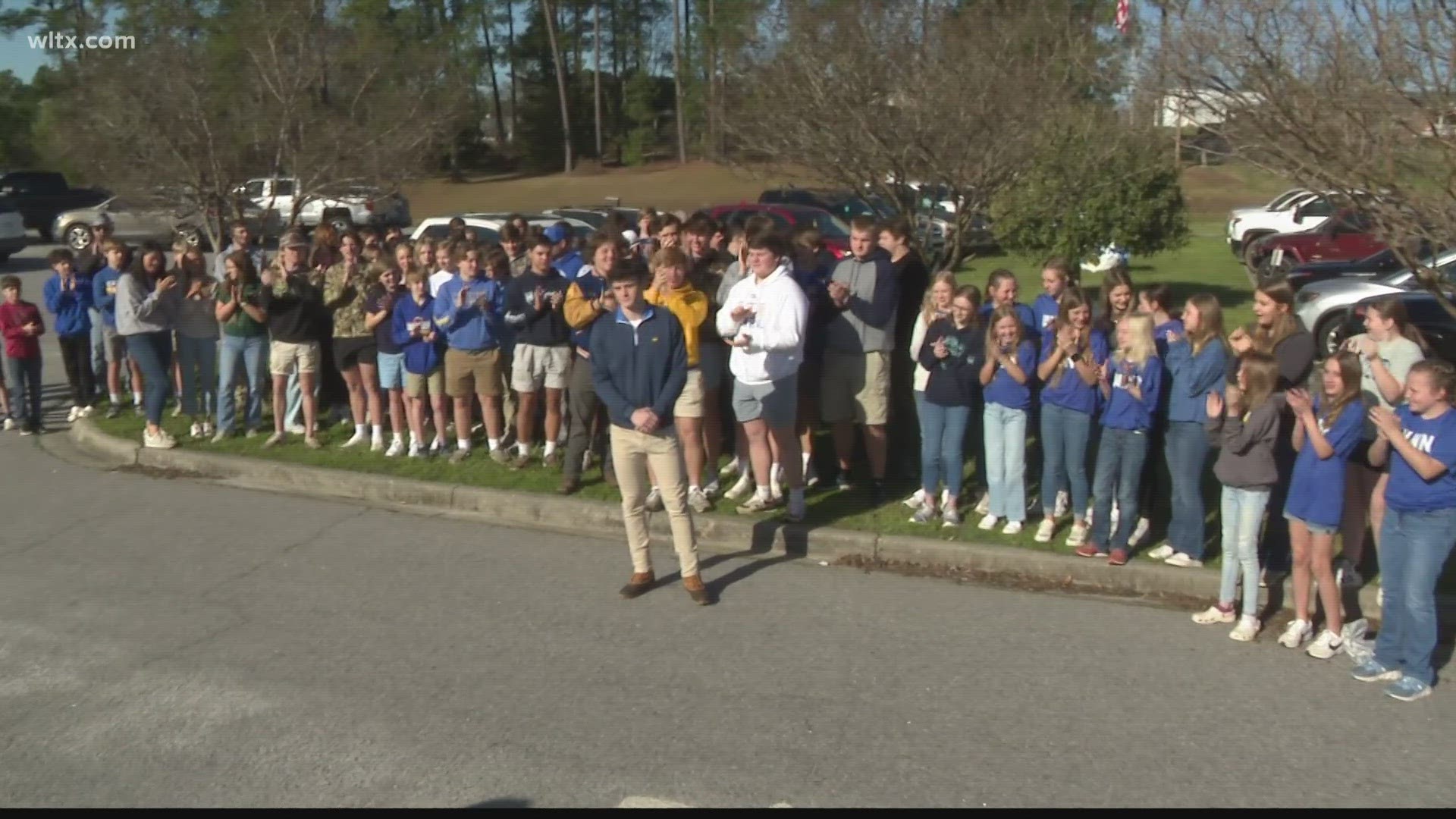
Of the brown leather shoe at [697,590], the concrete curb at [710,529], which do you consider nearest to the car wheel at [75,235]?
the concrete curb at [710,529]

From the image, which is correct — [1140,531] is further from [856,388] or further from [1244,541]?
[856,388]

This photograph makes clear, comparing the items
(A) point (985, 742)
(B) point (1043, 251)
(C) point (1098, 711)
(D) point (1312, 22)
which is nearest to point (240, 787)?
(A) point (985, 742)

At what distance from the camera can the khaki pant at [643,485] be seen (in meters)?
7.15

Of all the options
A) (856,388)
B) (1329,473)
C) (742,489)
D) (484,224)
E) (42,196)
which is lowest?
(742,489)

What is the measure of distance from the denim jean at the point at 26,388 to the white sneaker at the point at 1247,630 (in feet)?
33.9

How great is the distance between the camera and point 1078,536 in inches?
302

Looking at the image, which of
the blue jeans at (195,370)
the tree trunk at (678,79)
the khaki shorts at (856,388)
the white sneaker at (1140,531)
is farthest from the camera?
the tree trunk at (678,79)

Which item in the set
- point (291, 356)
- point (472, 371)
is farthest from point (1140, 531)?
point (291, 356)

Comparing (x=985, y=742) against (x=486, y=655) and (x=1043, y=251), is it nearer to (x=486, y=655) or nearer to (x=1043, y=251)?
(x=486, y=655)

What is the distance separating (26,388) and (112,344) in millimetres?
830

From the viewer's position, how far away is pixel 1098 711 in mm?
5586

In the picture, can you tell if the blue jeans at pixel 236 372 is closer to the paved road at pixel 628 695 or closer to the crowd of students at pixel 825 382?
the crowd of students at pixel 825 382

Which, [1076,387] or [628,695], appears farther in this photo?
[1076,387]

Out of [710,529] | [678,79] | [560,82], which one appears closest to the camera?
[710,529]
